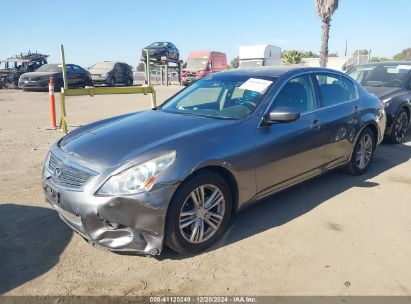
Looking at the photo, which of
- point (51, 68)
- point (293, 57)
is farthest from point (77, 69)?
point (293, 57)

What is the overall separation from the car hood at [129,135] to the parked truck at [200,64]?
23106 mm

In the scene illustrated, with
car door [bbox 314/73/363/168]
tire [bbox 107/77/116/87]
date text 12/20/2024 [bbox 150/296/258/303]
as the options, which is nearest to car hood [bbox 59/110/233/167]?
date text 12/20/2024 [bbox 150/296/258/303]

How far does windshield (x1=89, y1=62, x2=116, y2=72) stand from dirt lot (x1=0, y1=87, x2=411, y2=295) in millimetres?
19835

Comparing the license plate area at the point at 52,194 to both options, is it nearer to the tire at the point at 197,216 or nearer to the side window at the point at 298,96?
the tire at the point at 197,216

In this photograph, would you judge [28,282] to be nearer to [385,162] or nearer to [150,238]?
[150,238]

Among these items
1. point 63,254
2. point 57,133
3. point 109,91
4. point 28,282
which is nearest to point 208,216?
point 63,254

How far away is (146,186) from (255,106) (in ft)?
5.05

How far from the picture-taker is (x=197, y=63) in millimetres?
27688

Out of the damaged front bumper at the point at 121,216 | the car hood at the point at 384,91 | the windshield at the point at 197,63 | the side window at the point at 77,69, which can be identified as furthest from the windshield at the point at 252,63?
the damaged front bumper at the point at 121,216

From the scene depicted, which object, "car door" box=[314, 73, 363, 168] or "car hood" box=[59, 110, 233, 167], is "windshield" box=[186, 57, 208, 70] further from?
"car hood" box=[59, 110, 233, 167]

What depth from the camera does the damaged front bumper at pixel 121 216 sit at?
2.97 meters

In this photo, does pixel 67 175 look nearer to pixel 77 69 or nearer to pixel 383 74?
pixel 383 74

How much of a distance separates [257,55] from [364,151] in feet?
80.0

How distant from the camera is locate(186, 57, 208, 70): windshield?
2727 cm
